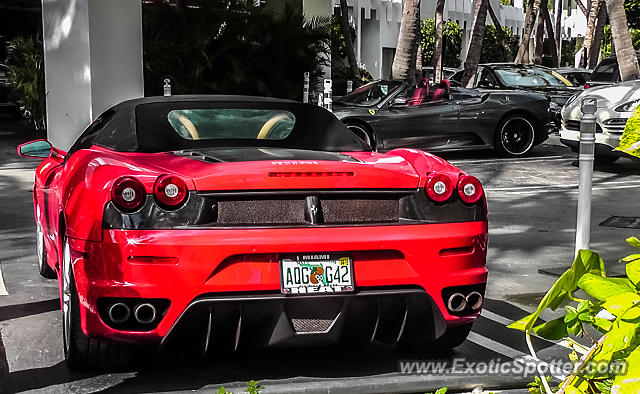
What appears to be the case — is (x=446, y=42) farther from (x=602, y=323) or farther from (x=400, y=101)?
(x=602, y=323)

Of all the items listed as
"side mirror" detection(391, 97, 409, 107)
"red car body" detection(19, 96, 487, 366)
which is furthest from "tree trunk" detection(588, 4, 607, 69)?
"red car body" detection(19, 96, 487, 366)

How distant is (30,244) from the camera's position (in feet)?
28.1

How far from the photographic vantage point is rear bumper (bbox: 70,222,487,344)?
423 centimetres

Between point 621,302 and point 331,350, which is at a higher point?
point 621,302

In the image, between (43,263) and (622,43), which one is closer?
(43,263)

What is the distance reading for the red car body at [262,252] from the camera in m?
4.25

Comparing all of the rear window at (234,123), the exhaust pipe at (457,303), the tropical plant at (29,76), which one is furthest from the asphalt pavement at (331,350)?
the tropical plant at (29,76)

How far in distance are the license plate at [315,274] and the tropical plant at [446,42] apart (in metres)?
48.4

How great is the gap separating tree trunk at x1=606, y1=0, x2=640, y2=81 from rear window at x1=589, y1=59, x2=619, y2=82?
220cm

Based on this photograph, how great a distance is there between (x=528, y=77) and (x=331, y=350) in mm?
16778

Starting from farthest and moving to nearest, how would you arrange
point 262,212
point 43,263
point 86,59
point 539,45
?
point 539,45, point 86,59, point 43,263, point 262,212

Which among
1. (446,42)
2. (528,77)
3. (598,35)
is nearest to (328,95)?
(528,77)

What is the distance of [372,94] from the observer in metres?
16.4

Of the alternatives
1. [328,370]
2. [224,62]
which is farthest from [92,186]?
[224,62]
